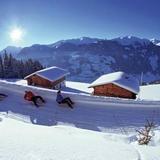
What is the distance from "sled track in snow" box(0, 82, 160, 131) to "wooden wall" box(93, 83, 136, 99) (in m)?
15.9

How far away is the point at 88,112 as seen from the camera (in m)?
21.7

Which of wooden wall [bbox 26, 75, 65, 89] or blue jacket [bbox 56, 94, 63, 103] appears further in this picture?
wooden wall [bbox 26, 75, 65, 89]

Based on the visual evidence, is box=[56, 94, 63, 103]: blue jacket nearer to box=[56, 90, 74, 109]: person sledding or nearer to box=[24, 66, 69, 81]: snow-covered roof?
box=[56, 90, 74, 109]: person sledding

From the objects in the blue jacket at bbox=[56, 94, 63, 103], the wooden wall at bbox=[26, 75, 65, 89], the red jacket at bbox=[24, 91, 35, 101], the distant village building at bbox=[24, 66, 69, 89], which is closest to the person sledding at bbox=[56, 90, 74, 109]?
the blue jacket at bbox=[56, 94, 63, 103]

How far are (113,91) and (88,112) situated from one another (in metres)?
17.9

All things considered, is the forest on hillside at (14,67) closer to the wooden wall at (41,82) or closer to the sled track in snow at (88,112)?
the wooden wall at (41,82)

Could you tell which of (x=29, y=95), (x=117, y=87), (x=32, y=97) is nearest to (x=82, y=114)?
(x=32, y=97)

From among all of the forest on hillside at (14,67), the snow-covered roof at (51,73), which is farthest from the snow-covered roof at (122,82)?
the forest on hillside at (14,67)

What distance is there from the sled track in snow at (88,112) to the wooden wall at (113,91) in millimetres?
15915

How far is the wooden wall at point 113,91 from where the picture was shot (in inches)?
1512

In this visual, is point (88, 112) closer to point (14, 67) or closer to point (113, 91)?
point (113, 91)

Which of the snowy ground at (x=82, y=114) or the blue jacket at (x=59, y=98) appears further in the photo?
the blue jacket at (x=59, y=98)

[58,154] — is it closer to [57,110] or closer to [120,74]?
[57,110]

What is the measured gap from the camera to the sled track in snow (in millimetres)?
19891
